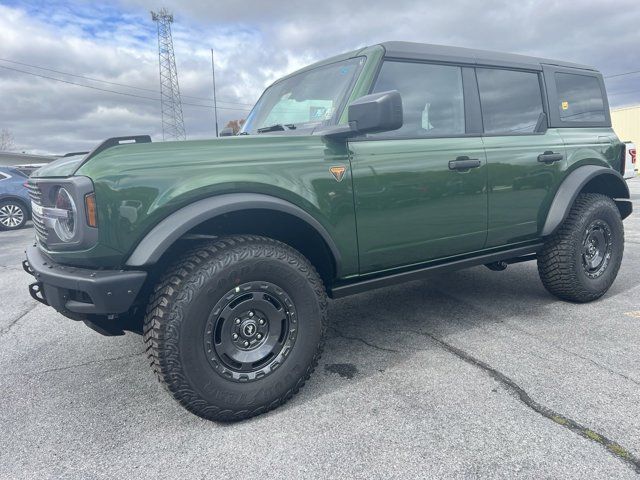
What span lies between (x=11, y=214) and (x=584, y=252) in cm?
1188

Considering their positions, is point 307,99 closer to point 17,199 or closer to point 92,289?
point 92,289

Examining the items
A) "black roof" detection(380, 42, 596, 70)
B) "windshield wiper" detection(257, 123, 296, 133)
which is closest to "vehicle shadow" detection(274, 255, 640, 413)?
"windshield wiper" detection(257, 123, 296, 133)

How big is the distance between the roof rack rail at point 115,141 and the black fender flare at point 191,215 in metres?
0.42

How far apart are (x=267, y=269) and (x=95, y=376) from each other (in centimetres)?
145

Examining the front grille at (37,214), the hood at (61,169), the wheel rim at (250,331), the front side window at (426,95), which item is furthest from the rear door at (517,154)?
the front grille at (37,214)

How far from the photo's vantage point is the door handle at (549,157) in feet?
11.4

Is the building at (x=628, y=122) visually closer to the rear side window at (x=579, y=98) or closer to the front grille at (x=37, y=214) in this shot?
the rear side window at (x=579, y=98)

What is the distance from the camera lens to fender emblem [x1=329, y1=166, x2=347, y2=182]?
2.54m

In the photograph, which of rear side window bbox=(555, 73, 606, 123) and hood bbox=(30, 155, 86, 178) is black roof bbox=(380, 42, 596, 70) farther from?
hood bbox=(30, 155, 86, 178)

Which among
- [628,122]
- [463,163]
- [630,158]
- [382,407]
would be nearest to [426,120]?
[463,163]

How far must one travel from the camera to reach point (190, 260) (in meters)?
2.24

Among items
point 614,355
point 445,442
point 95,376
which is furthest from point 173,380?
point 614,355

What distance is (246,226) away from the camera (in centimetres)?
260

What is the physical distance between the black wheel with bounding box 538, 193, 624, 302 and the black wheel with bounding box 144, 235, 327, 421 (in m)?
2.23
